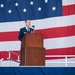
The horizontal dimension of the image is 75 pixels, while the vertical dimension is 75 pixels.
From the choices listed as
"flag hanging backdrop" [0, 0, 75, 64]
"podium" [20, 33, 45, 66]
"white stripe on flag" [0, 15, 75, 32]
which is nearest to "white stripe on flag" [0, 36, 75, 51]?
"flag hanging backdrop" [0, 0, 75, 64]

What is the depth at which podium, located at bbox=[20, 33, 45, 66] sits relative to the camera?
696 centimetres

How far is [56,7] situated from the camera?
10094 millimetres

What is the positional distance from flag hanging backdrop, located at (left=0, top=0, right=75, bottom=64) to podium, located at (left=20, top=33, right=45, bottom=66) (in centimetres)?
274

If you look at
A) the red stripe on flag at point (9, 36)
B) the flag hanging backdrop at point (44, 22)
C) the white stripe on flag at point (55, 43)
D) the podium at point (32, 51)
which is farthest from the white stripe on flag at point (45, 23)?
the podium at point (32, 51)

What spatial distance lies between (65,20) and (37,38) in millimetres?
2941

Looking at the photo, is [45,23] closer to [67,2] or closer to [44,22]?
[44,22]

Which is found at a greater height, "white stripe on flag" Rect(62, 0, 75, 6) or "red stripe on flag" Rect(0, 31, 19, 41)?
"white stripe on flag" Rect(62, 0, 75, 6)

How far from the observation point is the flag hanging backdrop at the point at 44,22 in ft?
32.2

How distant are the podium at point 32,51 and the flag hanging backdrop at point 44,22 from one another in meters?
2.74

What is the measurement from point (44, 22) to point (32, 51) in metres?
3.16

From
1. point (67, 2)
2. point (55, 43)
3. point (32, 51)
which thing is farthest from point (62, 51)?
point (32, 51)

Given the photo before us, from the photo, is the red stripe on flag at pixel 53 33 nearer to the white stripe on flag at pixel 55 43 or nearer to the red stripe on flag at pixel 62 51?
the white stripe on flag at pixel 55 43

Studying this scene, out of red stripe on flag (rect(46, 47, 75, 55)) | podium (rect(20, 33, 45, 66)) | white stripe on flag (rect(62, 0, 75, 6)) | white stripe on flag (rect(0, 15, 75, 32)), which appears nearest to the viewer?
podium (rect(20, 33, 45, 66))

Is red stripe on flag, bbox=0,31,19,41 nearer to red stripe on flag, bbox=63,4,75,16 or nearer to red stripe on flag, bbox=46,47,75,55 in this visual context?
red stripe on flag, bbox=46,47,75,55
